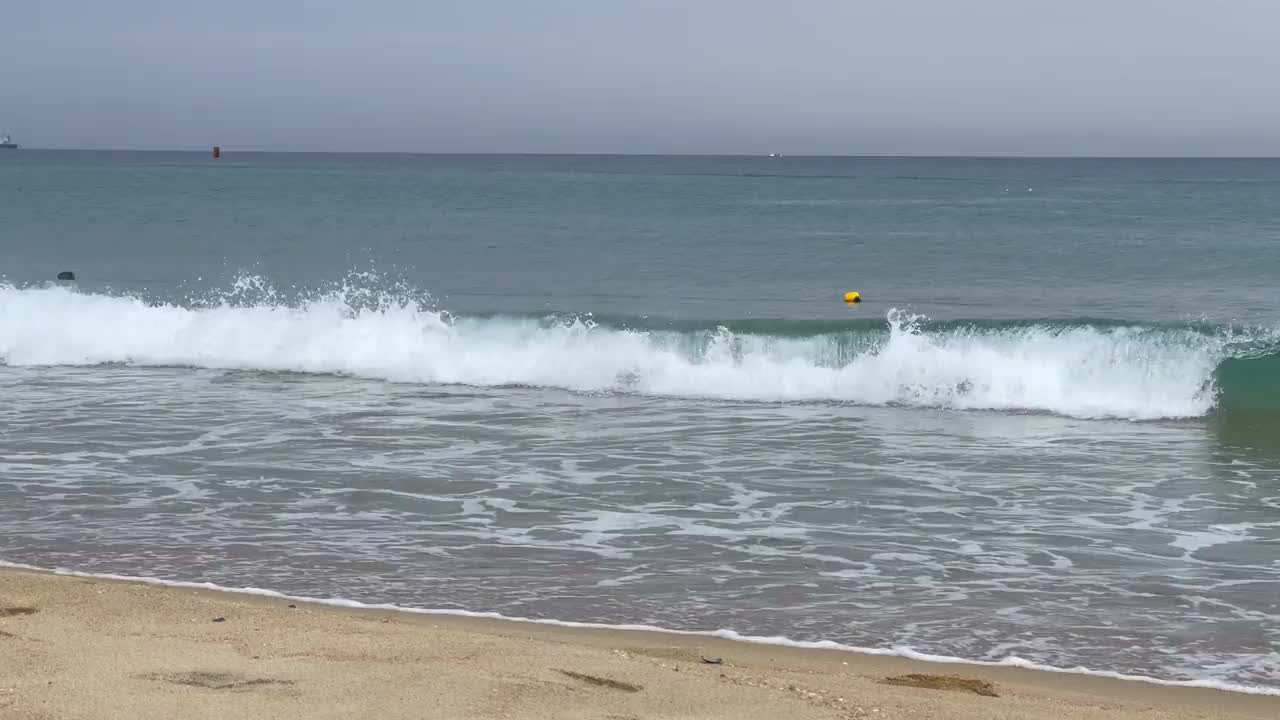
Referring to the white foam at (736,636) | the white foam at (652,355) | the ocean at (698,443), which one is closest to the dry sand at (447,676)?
the white foam at (736,636)

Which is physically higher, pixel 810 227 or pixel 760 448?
pixel 810 227

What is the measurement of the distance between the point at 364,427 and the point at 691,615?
24.1ft

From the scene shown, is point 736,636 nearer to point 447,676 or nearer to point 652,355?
point 447,676

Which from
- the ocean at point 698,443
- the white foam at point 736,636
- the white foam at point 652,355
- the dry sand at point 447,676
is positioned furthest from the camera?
the white foam at point 652,355

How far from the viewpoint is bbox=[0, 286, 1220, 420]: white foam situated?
17.1 m

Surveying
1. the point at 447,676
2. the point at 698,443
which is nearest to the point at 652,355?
the point at 698,443

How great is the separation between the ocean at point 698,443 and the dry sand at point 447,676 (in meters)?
0.39

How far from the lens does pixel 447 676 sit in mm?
5871

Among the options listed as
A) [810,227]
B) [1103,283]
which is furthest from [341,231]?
[1103,283]

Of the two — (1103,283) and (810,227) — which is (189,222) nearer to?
(810,227)

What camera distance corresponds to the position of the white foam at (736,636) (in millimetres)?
6441

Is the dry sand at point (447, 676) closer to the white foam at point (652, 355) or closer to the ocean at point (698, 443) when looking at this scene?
the ocean at point (698, 443)

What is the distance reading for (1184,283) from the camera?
2903cm

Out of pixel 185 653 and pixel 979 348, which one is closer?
pixel 185 653
